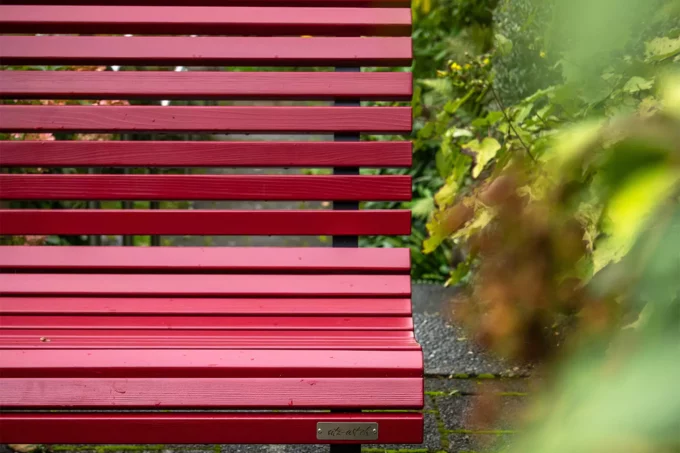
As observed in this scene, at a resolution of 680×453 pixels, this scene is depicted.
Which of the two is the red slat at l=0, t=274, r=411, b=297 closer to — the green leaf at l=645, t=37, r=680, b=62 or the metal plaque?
the metal plaque

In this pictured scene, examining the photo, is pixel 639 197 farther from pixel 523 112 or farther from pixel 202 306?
pixel 523 112

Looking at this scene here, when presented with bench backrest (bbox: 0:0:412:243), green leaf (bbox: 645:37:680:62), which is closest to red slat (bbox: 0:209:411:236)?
bench backrest (bbox: 0:0:412:243)

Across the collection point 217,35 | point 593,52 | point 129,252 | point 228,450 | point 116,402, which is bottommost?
point 228,450

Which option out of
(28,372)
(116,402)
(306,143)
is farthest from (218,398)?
(306,143)

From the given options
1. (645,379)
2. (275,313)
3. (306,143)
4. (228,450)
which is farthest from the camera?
(228,450)

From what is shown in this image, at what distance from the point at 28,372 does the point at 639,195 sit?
54.1 inches

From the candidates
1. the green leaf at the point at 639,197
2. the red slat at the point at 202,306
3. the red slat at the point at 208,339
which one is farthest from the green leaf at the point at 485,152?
the green leaf at the point at 639,197

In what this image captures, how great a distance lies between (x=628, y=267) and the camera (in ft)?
1.08

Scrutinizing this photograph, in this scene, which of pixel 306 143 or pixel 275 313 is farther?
pixel 306 143

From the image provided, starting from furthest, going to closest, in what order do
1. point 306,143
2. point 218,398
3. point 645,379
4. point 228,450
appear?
point 228,450, point 306,143, point 218,398, point 645,379

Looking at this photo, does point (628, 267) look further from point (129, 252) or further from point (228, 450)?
point (228, 450)

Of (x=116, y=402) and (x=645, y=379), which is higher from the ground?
(x=645, y=379)

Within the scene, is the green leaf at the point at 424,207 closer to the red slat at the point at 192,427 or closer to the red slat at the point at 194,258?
the red slat at the point at 194,258

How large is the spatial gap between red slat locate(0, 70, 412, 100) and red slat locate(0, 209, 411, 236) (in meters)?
0.32
